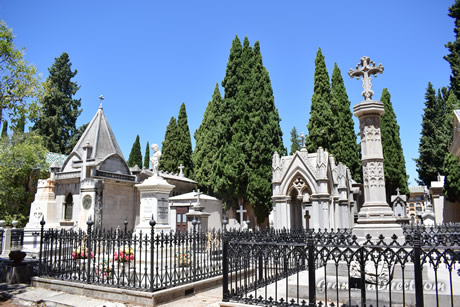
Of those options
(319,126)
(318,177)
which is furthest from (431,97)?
(318,177)

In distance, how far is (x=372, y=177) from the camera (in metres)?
8.80

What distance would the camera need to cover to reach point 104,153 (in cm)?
2625

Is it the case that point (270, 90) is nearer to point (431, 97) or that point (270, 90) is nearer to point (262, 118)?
point (262, 118)

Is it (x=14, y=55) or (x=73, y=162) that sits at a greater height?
(x=14, y=55)

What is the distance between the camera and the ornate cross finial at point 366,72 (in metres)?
9.40

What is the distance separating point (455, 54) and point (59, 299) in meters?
35.4

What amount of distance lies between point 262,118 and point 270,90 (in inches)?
145

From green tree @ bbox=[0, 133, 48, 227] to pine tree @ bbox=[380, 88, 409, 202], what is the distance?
34565 mm

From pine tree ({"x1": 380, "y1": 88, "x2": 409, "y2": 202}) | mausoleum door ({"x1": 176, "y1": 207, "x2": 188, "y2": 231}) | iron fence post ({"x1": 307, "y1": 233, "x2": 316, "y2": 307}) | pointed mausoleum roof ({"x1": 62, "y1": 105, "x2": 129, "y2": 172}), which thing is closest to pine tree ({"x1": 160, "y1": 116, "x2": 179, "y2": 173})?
pointed mausoleum roof ({"x1": 62, "y1": 105, "x2": 129, "y2": 172})

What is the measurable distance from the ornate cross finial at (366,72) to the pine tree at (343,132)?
2472cm

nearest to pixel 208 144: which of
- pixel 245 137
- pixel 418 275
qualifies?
pixel 245 137

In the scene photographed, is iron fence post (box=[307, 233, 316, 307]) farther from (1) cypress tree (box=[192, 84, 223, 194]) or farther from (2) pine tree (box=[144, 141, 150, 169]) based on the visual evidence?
(2) pine tree (box=[144, 141, 150, 169])

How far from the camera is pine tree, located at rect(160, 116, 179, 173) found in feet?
129

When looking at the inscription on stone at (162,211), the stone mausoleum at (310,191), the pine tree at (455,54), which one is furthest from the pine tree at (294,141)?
the inscription on stone at (162,211)
